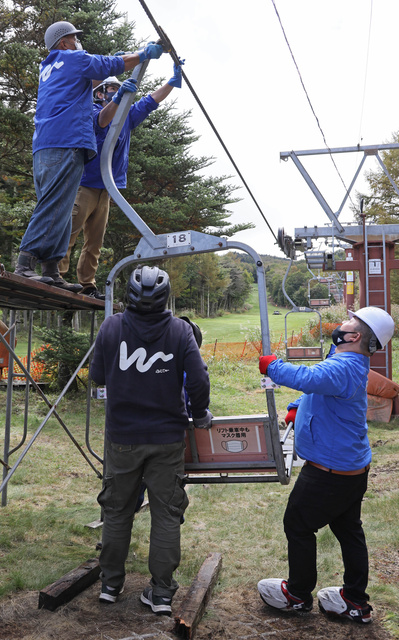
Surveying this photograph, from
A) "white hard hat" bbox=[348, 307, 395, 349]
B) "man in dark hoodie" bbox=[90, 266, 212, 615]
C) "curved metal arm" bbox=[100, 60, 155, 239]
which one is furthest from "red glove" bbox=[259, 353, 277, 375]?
"curved metal arm" bbox=[100, 60, 155, 239]

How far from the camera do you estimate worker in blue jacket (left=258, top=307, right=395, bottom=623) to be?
10.3 feet

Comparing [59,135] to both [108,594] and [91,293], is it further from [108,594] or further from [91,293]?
[108,594]

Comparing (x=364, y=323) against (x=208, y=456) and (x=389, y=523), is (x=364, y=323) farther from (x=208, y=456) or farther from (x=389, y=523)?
(x=389, y=523)

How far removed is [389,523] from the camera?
5.14 m

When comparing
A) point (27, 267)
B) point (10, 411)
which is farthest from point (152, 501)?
point (10, 411)

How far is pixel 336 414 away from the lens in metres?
3.18

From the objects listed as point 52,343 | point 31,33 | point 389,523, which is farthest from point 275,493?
point 31,33

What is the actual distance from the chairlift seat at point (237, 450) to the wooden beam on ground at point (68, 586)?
39.3 inches

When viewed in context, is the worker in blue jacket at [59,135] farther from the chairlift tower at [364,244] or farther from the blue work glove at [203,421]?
the chairlift tower at [364,244]

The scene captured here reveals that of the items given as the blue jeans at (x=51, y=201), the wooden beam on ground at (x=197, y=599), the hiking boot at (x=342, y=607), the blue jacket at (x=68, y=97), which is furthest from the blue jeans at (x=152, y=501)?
the blue jacket at (x=68, y=97)

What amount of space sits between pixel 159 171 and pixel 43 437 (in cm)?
781

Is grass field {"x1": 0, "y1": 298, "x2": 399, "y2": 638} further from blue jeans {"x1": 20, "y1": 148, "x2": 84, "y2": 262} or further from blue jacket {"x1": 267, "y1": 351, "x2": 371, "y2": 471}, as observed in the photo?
blue jeans {"x1": 20, "y1": 148, "x2": 84, "y2": 262}

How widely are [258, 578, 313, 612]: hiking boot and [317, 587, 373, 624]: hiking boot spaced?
0.12 m

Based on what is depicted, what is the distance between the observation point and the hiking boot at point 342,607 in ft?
10.6
